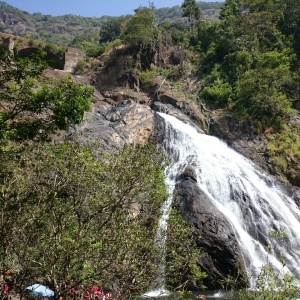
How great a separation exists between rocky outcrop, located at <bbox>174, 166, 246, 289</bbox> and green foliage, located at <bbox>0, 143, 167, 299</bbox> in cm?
898

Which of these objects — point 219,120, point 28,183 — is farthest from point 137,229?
point 219,120

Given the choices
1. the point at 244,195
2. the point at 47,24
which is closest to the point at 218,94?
the point at 244,195

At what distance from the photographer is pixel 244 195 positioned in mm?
22094

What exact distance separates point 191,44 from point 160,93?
1420cm

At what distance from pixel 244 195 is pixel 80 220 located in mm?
16109

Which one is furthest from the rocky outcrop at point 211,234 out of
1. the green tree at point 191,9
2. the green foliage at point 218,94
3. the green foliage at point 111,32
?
the green foliage at point 111,32

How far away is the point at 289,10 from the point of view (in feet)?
140

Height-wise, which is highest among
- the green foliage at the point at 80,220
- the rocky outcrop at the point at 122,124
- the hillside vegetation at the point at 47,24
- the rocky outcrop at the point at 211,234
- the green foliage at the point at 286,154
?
the hillside vegetation at the point at 47,24

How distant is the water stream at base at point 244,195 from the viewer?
19.0 m

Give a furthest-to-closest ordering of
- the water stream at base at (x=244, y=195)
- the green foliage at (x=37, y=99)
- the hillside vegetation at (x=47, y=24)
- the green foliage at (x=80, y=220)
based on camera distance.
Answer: the hillside vegetation at (x=47, y=24), the water stream at base at (x=244, y=195), the green foliage at (x=37, y=99), the green foliage at (x=80, y=220)

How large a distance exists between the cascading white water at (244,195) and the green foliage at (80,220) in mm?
9268

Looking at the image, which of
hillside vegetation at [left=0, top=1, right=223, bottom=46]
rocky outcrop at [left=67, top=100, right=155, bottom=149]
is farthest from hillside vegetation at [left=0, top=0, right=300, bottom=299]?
hillside vegetation at [left=0, top=1, right=223, bottom=46]

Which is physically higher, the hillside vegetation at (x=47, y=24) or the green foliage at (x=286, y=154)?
the hillside vegetation at (x=47, y=24)

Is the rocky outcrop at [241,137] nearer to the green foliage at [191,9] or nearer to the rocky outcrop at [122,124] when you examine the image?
the rocky outcrop at [122,124]
